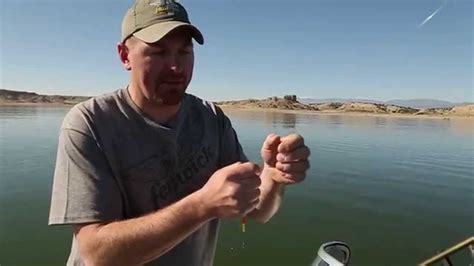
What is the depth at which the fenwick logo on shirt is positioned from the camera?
2.22 m

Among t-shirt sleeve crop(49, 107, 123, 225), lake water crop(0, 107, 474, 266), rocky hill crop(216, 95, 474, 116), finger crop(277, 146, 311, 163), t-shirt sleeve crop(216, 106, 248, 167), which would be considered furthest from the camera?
rocky hill crop(216, 95, 474, 116)

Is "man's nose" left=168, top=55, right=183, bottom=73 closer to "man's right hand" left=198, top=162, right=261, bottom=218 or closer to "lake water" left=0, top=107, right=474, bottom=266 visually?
"man's right hand" left=198, top=162, right=261, bottom=218

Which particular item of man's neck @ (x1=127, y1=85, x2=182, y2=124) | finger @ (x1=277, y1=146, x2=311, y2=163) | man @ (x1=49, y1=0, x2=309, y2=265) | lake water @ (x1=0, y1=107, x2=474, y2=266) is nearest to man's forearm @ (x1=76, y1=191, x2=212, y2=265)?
man @ (x1=49, y1=0, x2=309, y2=265)

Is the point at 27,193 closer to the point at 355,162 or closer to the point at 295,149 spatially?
the point at 295,149

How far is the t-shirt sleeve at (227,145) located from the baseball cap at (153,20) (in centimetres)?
55

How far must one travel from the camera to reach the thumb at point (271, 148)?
2080 mm

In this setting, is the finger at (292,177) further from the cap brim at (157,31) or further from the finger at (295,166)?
the cap brim at (157,31)

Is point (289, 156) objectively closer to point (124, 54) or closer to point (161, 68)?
point (161, 68)

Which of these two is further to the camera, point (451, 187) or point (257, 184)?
point (451, 187)

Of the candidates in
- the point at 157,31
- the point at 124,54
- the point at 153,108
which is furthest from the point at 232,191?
the point at 124,54

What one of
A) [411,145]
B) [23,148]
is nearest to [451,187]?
[411,145]

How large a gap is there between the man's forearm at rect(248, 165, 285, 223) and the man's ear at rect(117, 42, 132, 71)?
92cm

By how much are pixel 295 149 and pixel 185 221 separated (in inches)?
25.0

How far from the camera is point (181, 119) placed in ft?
7.78
